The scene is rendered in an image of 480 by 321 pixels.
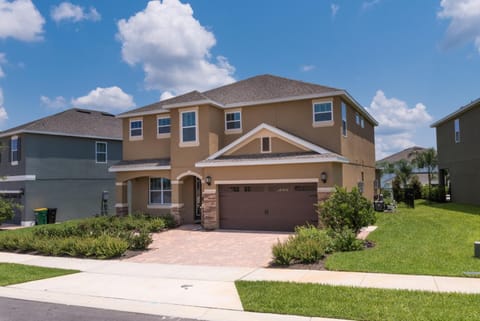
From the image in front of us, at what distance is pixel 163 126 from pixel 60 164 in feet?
27.1

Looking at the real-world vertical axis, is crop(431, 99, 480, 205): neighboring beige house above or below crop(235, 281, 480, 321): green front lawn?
above

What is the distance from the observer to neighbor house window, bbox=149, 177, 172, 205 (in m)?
21.8

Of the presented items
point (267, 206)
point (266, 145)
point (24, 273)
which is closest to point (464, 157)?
point (266, 145)

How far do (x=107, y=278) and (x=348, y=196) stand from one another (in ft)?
26.5

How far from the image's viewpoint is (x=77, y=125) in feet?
87.1

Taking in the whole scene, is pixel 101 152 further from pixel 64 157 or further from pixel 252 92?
pixel 252 92

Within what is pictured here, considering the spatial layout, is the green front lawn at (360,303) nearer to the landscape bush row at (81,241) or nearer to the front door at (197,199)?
the landscape bush row at (81,241)

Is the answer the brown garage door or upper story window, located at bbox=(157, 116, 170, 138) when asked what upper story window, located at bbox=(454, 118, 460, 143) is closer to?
the brown garage door

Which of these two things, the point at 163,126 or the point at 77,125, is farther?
the point at 77,125

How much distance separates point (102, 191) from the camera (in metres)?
27.3

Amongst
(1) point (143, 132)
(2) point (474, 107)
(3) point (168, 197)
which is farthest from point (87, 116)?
(2) point (474, 107)

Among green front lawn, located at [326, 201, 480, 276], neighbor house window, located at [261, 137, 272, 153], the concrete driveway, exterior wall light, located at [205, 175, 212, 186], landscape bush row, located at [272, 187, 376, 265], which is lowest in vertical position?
the concrete driveway

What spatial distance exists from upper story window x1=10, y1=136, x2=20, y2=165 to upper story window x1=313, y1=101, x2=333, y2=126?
18.8 metres

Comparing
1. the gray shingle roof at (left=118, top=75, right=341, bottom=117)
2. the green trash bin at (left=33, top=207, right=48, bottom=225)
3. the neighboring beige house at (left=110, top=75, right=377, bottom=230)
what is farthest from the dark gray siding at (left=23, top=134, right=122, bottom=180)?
the gray shingle roof at (left=118, top=75, right=341, bottom=117)
